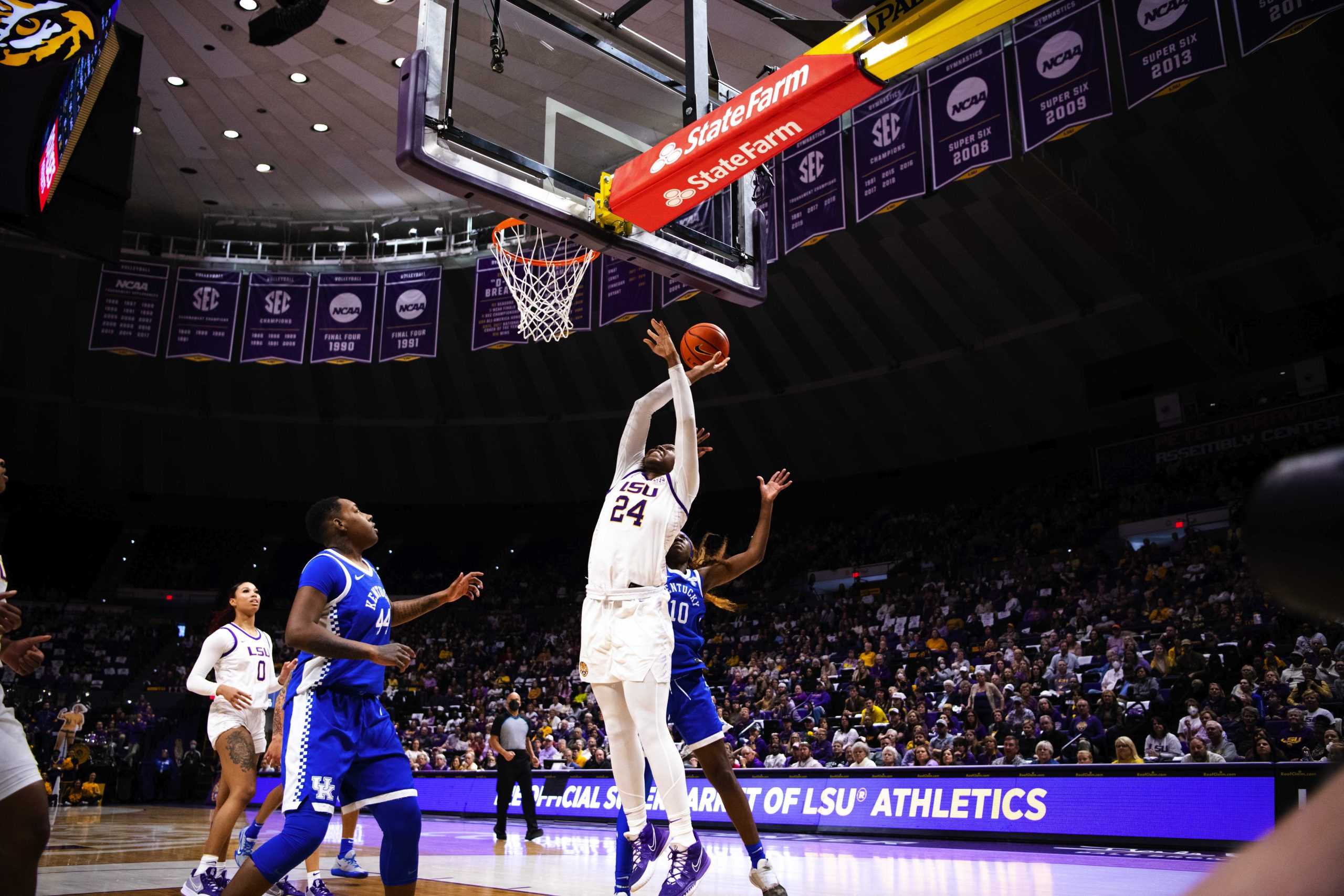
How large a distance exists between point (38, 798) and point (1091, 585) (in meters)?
18.4

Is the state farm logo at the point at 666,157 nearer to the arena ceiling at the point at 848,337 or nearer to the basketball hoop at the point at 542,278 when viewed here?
the basketball hoop at the point at 542,278

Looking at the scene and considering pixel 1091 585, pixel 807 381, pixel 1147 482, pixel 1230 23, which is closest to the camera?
pixel 1230 23

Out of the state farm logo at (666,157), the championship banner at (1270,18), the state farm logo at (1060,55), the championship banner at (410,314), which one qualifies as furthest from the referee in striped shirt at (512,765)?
Result: the championship banner at (1270,18)

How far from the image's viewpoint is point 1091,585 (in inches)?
739

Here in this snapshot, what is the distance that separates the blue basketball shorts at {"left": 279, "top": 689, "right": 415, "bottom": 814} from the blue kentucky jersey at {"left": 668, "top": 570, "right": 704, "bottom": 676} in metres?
1.70

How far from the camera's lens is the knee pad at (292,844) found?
3605 millimetres

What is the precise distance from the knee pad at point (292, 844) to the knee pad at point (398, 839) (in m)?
0.21

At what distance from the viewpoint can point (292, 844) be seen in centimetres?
366

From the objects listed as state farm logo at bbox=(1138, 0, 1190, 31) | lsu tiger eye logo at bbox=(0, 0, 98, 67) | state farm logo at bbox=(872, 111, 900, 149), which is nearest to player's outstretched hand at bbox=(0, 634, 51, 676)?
lsu tiger eye logo at bbox=(0, 0, 98, 67)

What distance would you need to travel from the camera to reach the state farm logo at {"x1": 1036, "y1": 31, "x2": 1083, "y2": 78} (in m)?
12.5

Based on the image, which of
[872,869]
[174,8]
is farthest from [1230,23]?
[174,8]

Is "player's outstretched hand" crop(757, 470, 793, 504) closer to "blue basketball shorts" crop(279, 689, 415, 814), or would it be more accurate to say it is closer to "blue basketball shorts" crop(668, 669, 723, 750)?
"blue basketball shorts" crop(668, 669, 723, 750)

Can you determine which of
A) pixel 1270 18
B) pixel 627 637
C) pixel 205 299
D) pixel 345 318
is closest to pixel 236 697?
pixel 627 637

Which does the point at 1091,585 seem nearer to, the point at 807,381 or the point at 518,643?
the point at 807,381
